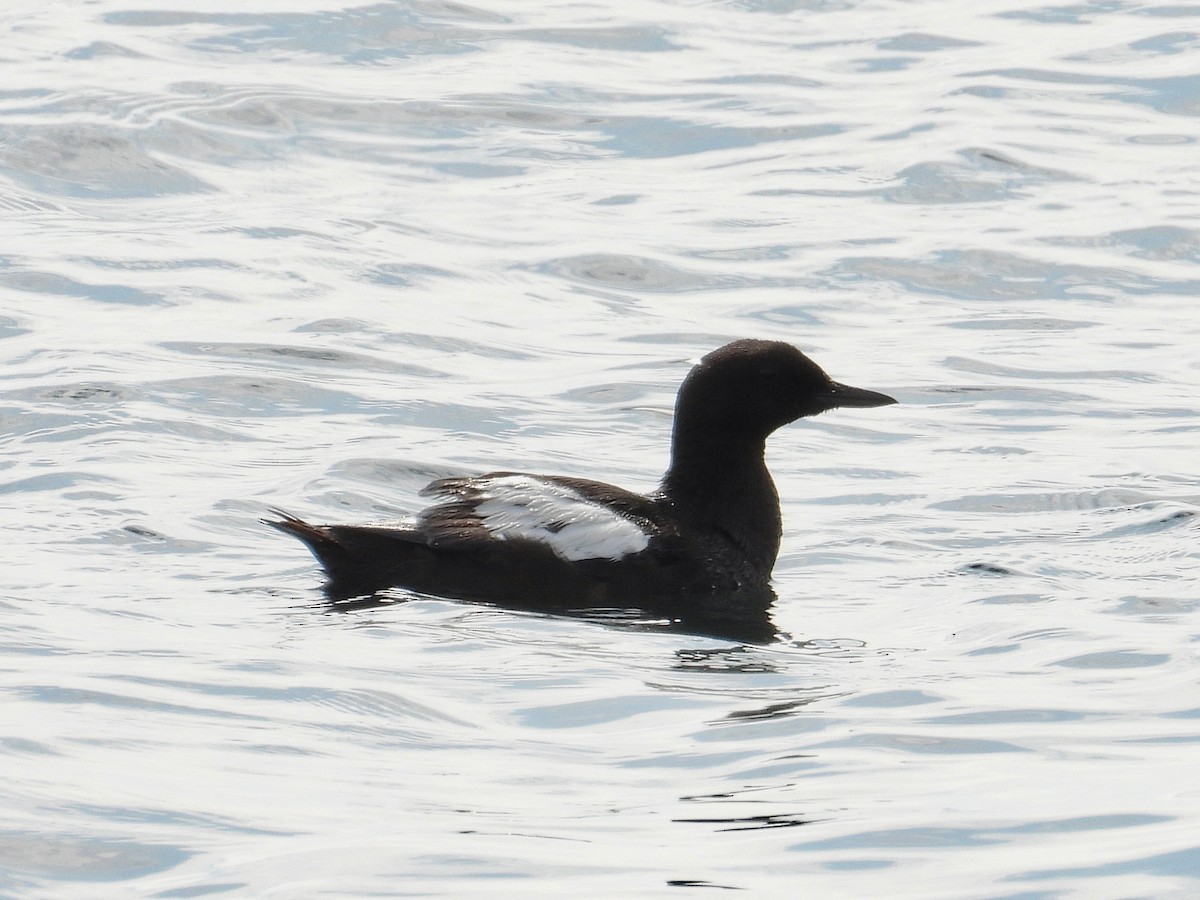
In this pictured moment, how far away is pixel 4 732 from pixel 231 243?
317 inches

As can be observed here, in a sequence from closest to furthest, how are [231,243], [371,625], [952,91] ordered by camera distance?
1. [371,625]
2. [231,243]
3. [952,91]

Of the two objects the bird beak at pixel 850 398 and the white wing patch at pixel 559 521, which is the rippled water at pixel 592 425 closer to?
the white wing patch at pixel 559 521

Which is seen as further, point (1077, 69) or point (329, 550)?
point (1077, 69)

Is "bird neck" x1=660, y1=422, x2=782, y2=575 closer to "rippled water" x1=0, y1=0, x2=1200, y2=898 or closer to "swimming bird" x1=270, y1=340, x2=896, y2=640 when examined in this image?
"swimming bird" x1=270, y1=340, x2=896, y2=640

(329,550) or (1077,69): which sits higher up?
(1077,69)

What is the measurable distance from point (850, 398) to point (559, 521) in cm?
152

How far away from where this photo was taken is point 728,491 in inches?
335

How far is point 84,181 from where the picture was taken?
15.0 metres

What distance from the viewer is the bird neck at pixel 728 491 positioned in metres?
8.38

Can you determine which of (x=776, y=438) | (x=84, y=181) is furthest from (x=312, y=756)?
(x=84, y=181)

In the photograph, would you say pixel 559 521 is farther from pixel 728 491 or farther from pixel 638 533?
pixel 728 491

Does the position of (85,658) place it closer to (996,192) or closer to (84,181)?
(84,181)

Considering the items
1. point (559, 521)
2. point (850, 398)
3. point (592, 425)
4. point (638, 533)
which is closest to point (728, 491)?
point (638, 533)

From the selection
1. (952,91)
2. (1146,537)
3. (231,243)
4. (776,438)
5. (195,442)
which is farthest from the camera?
(952,91)
